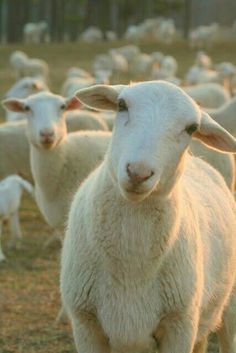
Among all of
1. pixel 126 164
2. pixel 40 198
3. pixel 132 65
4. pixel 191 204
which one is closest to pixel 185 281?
pixel 191 204

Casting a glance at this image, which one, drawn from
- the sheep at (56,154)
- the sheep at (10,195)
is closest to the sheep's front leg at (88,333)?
the sheep at (56,154)

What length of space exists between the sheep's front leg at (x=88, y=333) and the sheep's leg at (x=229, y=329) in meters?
1.09

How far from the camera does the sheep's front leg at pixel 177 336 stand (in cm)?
379

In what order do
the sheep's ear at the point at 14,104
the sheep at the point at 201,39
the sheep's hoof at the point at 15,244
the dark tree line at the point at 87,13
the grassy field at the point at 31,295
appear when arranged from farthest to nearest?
the dark tree line at the point at 87,13 < the sheep at the point at 201,39 < the sheep's hoof at the point at 15,244 < the sheep's ear at the point at 14,104 < the grassy field at the point at 31,295

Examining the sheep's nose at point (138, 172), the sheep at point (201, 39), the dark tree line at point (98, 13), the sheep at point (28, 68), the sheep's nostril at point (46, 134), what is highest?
the sheep's nose at point (138, 172)

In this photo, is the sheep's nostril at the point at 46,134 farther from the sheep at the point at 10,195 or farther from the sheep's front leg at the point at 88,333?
the sheep's front leg at the point at 88,333

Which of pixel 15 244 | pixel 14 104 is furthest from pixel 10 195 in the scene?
pixel 14 104

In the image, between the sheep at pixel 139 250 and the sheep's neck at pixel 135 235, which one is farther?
the sheep's neck at pixel 135 235

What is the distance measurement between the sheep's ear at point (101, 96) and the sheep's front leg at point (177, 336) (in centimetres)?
87

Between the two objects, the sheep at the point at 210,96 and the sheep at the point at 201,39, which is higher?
the sheep at the point at 210,96

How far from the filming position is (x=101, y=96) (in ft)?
12.6

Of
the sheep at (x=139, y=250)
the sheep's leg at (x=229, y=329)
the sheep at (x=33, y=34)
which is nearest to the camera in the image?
the sheep at (x=139, y=250)

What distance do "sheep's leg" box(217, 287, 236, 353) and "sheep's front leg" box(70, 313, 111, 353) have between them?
1091 mm

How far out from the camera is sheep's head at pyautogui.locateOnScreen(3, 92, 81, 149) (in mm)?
7180
